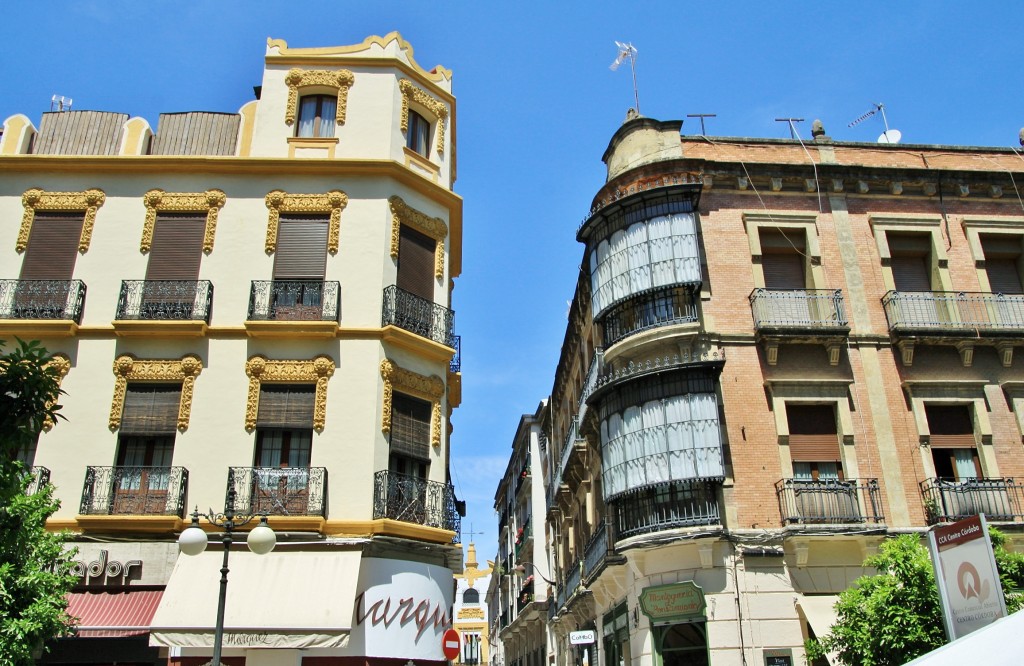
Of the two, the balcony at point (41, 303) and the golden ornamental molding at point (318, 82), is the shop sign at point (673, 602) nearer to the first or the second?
the golden ornamental molding at point (318, 82)

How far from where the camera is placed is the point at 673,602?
16094mm

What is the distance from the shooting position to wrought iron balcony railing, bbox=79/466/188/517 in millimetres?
15711

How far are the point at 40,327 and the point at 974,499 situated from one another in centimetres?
2010

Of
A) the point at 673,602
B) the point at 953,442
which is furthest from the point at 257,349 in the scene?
the point at 953,442

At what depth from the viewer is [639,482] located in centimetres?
1698

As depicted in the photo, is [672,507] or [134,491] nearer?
[134,491]

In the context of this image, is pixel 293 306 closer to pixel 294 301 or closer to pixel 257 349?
pixel 294 301

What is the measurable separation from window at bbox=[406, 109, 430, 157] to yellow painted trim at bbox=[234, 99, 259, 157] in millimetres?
3743

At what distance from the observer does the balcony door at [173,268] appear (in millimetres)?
17328

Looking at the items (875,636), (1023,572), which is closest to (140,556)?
(875,636)

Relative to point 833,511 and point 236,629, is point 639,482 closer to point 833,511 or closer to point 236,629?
point 833,511

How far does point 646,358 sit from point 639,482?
9.62 feet

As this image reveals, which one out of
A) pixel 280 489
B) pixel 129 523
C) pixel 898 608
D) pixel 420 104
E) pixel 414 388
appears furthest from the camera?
pixel 420 104

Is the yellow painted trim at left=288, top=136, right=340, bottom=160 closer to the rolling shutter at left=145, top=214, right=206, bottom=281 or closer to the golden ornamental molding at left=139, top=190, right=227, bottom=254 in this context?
the golden ornamental molding at left=139, top=190, right=227, bottom=254
